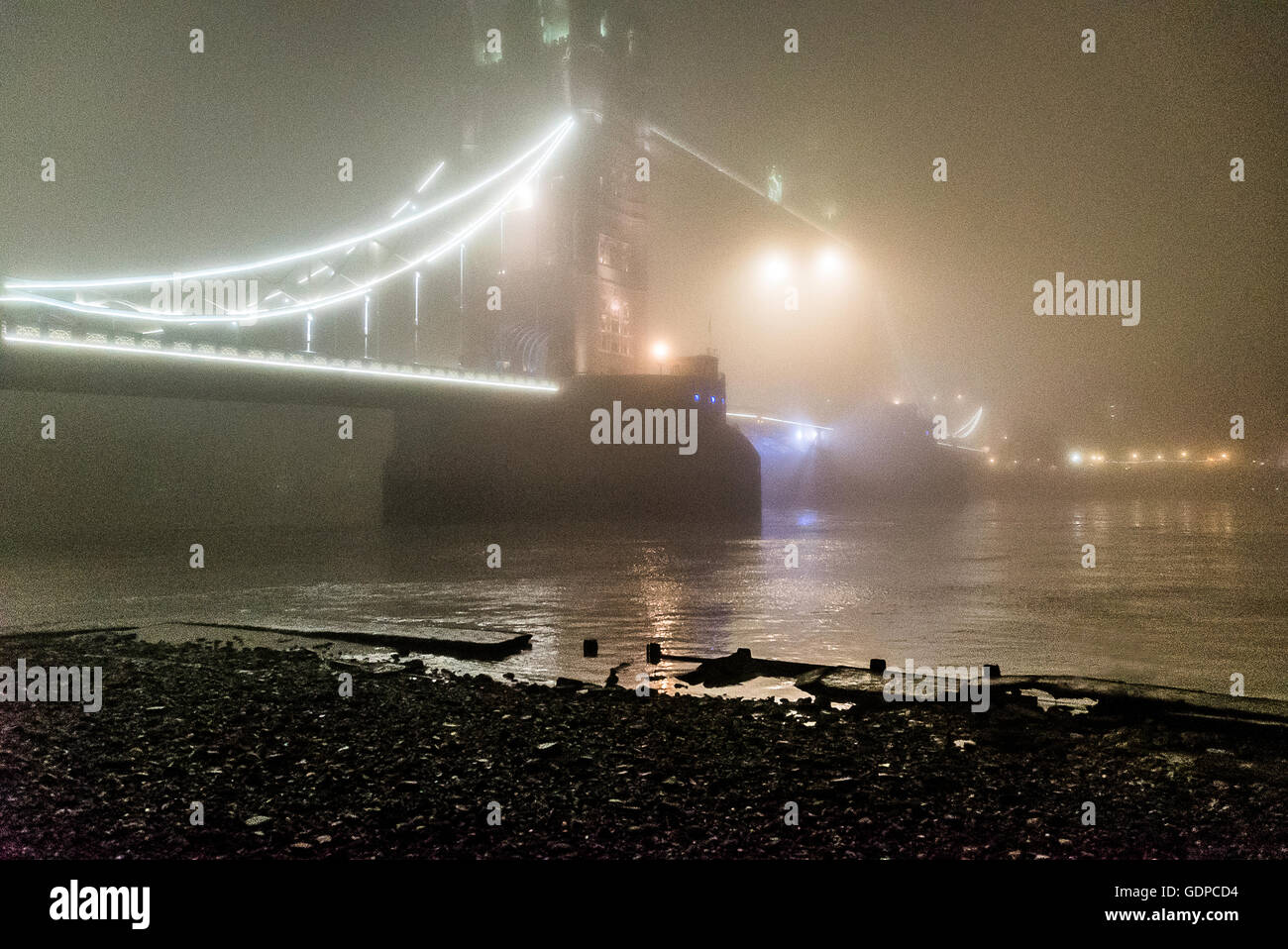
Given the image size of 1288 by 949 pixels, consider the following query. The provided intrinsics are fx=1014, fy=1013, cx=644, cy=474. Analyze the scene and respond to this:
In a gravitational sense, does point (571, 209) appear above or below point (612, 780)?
above

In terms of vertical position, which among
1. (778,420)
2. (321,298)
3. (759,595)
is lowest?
(759,595)

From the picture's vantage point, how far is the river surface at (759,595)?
466 inches

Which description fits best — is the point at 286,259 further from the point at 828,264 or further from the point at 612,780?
the point at 828,264

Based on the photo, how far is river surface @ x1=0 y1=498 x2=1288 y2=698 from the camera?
11.8 meters

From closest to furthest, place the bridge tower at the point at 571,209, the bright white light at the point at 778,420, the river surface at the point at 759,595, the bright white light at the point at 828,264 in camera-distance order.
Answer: the river surface at the point at 759,595, the bridge tower at the point at 571,209, the bright white light at the point at 778,420, the bright white light at the point at 828,264

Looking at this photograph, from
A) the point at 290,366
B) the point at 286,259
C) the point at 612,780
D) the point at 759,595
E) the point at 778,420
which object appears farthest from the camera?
the point at 778,420

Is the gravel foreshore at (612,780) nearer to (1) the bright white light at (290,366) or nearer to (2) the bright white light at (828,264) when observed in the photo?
(1) the bright white light at (290,366)

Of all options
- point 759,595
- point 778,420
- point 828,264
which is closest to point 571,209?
point 778,420

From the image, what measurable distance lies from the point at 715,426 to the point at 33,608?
42.1 meters

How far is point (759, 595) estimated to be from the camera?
18203 mm

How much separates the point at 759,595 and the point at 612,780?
41.5 ft

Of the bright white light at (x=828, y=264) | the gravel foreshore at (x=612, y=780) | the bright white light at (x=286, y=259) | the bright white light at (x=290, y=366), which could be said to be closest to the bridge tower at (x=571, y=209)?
the bright white light at (x=286, y=259)

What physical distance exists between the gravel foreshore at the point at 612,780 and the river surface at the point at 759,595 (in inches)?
112

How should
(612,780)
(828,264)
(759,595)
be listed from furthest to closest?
1. (828,264)
2. (759,595)
3. (612,780)
